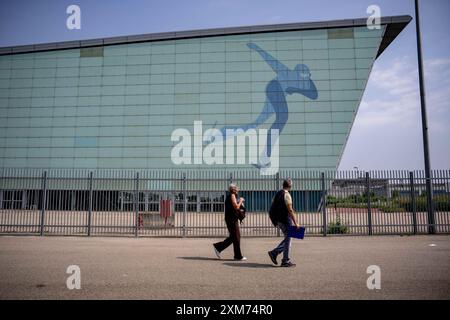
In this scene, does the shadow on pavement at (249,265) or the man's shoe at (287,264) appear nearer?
the man's shoe at (287,264)

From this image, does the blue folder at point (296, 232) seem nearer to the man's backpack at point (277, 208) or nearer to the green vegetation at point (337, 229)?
the man's backpack at point (277, 208)

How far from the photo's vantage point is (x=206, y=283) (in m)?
5.73

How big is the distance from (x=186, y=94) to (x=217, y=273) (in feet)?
120

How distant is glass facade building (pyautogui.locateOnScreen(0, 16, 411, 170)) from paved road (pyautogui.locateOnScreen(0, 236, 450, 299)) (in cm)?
2993

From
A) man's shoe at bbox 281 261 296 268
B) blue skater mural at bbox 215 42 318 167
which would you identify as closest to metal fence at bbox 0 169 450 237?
man's shoe at bbox 281 261 296 268

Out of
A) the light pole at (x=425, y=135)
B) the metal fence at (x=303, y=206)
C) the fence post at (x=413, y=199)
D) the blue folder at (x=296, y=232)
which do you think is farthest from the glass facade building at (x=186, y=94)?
the blue folder at (x=296, y=232)

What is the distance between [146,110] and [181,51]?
27.6 feet

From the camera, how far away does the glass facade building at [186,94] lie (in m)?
39.6

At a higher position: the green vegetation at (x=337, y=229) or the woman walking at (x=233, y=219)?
the woman walking at (x=233, y=219)

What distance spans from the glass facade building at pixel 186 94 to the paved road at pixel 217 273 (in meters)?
29.9

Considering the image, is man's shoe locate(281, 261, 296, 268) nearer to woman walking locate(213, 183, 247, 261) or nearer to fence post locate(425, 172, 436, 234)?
woman walking locate(213, 183, 247, 261)

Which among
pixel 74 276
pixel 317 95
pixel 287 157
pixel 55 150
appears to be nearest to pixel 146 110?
pixel 55 150

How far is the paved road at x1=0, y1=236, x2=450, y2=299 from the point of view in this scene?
16.7 feet

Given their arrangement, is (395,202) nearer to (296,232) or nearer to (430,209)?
(430,209)
